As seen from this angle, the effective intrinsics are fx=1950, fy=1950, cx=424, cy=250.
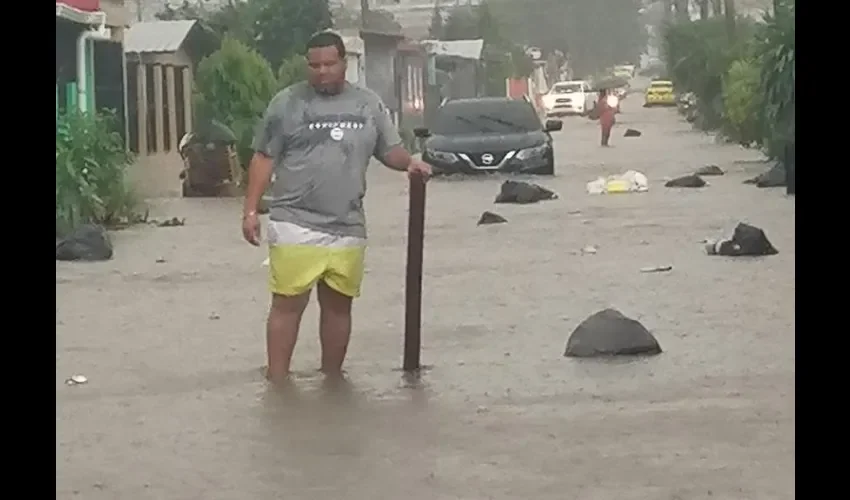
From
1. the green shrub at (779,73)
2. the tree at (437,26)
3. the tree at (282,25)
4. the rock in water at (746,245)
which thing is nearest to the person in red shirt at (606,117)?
the tree at (282,25)

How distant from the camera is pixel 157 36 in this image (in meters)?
38.3

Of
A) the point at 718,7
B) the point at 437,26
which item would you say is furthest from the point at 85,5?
the point at 437,26

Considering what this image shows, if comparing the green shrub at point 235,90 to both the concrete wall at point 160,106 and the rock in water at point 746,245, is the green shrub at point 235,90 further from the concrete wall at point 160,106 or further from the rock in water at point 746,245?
the rock in water at point 746,245

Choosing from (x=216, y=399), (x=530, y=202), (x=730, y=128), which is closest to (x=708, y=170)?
(x=530, y=202)

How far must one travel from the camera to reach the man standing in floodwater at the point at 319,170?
877cm

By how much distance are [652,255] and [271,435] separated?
8.20 meters

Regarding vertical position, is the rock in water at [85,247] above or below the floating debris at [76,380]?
above

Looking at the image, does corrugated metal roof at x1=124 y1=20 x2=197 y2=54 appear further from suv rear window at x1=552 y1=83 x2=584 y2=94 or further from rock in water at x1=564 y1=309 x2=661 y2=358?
suv rear window at x1=552 y1=83 x2=584 y2=94

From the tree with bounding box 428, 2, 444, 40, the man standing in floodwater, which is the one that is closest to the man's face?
the man standing in floodwater

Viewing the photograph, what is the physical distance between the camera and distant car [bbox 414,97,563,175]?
96.4 ft

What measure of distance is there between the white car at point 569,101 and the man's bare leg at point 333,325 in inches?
2546

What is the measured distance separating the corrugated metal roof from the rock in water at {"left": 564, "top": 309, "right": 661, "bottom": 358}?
27448 mm

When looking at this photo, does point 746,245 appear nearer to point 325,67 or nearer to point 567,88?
point 325,67
